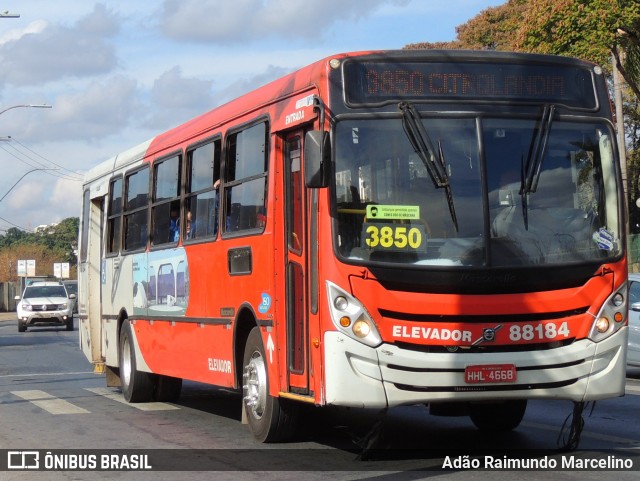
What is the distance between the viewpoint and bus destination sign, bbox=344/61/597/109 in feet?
29.9

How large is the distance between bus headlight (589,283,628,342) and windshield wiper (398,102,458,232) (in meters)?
1.31

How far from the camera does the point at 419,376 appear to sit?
28.3 ft

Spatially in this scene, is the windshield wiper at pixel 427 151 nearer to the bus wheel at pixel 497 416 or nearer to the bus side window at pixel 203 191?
the bus wheel at pixel 497 416

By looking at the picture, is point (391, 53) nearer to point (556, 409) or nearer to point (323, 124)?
point (323, 124)

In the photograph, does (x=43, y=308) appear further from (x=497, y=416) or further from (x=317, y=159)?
(x=317, y=159)

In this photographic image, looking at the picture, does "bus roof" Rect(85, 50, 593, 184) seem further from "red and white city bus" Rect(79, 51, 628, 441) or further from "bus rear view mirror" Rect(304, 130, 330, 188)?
"bus rear view mirror" Rect(304, 130, 330, 188)

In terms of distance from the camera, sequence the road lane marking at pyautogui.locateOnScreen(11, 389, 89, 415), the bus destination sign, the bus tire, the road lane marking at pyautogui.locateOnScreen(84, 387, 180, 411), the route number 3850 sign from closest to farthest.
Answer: the route number 3850 sign, the bus destination sign, the road lane marking at pyautogui.locateOnScreen(11, 389, 89, 415), the road lane marking at pyautogui.locateOnScreen(84, 387, 180, 411), the bus tire

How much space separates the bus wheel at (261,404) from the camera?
10211 mm

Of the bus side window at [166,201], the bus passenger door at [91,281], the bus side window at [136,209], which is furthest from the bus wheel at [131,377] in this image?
the bus side window at [166,201]

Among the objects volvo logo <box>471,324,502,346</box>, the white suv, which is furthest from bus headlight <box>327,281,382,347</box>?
the white suv

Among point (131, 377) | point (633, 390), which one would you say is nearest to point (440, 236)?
point (131, 377)

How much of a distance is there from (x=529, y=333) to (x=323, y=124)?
7.25ft

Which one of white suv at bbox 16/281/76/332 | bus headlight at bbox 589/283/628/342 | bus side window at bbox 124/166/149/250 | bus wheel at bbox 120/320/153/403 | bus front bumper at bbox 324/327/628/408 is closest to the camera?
bus front bumper at bbox 324/327/628/408

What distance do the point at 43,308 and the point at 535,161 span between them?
120ft
